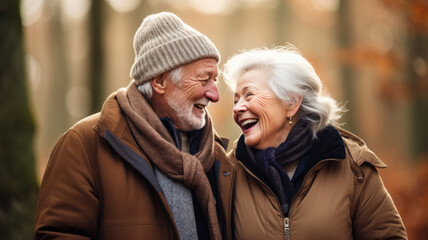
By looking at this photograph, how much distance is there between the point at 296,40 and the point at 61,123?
1307 cm

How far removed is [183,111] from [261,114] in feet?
2.02

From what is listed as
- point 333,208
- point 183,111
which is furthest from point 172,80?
point 333,208

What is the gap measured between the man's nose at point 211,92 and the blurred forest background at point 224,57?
3.17 feet

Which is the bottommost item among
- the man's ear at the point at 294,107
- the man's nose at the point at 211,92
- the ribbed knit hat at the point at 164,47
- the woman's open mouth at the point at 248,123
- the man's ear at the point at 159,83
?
the woman's open mouth at the point at 248,123

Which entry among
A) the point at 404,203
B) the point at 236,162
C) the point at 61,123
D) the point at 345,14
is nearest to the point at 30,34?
the point at 61,123

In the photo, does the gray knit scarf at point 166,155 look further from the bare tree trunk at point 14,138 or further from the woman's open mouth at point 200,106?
the bare tree trunk at point 14,138

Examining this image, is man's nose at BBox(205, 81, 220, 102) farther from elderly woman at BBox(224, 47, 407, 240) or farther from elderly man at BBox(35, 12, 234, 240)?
elderly woman at BBox(224, 47, 407, 240)

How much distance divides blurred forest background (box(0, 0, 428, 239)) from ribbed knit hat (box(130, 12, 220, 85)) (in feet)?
3.90

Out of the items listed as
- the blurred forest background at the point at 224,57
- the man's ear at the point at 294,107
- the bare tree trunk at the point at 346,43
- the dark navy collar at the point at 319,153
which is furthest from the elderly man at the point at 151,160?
the bare tree trunk at the point at 346,43

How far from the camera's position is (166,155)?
2.94 meters

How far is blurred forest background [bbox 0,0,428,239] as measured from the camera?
447 centimetres

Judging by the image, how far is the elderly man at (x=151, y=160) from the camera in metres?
2.70

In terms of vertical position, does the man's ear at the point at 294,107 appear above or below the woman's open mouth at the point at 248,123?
above

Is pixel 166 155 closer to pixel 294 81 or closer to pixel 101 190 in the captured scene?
pixel 101 190
